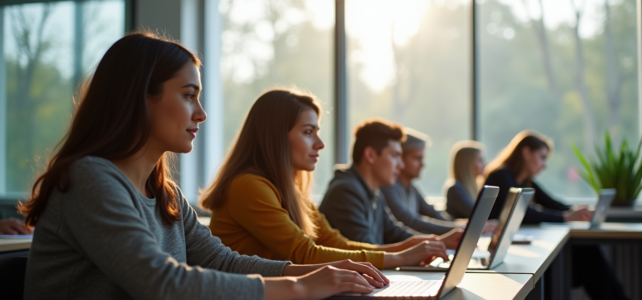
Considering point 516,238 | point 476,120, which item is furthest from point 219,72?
point 516,238

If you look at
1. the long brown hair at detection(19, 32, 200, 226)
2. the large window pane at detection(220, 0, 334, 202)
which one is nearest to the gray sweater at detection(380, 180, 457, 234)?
the large window pane at detection(220, 0, 334, 202)

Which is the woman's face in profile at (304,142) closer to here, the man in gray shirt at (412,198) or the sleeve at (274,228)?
the sleeve at (274,228)

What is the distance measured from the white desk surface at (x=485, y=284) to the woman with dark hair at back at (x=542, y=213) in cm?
221

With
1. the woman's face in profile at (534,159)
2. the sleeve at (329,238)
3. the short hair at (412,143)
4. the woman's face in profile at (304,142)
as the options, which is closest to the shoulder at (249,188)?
the woman's face in profile at (304,142)

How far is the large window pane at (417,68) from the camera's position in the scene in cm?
551

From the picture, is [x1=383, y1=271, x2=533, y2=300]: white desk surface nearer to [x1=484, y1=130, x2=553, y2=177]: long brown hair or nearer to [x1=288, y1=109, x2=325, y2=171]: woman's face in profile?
[x1=288, y1=109, x2=325, y2=171]: woman's face in profile

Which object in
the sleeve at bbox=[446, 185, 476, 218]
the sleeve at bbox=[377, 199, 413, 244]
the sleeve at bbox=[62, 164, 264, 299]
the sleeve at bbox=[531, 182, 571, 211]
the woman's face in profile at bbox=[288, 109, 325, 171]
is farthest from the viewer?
the sleeve at bbox=[531, 182, 571, 211]

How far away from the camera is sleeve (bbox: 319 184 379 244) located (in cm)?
262

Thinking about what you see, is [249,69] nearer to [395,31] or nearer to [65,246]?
[395,31]

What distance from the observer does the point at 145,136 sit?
1317mm

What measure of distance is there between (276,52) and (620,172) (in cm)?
302

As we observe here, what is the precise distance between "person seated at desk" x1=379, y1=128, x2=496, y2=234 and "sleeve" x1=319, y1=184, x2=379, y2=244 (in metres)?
0.91

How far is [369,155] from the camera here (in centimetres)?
300

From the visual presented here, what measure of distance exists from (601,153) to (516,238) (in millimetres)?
2372
